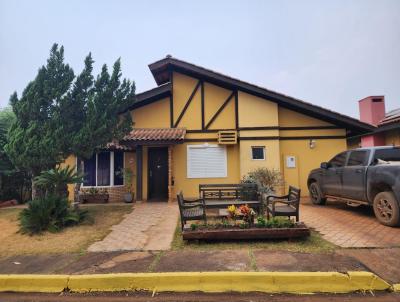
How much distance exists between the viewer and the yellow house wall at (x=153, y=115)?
41.2ft

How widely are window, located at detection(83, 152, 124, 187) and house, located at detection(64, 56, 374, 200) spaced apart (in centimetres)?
4

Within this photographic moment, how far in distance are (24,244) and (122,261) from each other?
118 inches

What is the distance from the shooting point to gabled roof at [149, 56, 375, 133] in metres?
11.4

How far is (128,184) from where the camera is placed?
39.4 ft

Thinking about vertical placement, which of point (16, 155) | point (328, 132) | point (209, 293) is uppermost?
point (328, 132)

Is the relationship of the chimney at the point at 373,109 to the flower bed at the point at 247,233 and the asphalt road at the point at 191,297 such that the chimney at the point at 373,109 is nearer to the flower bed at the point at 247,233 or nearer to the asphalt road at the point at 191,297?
Answer: the flower bed at the point at 247,233

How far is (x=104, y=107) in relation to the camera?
8656 millimetres

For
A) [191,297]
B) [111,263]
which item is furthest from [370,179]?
[111,263]

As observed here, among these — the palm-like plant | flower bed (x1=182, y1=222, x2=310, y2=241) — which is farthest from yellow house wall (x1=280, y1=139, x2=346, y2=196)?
the palm-like plant

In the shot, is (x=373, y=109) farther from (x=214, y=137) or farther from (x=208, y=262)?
(x=208, y=262)

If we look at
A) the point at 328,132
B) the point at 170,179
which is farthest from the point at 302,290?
the point at 328,132

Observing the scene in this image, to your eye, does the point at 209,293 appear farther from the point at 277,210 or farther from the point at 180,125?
the point at 180,125

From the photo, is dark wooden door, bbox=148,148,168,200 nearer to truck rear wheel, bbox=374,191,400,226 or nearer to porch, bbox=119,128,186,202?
porch, bbox=119,128,186,202

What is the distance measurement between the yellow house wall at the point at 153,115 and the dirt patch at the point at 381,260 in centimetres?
949
